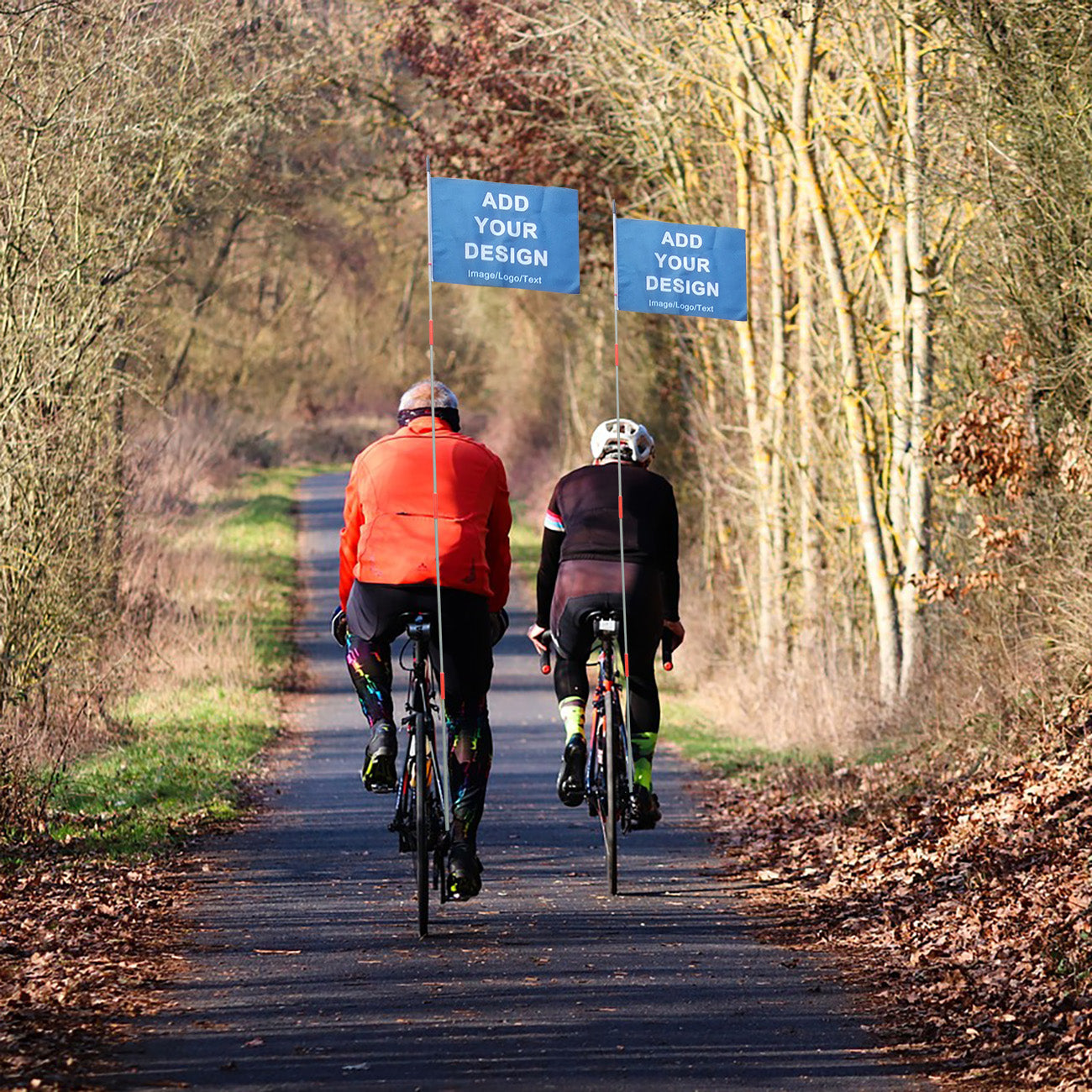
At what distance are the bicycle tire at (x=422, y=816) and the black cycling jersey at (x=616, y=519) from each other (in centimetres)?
158

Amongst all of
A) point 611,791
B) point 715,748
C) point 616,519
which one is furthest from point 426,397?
point 715,748

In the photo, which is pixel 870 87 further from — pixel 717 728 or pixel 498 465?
pixel 498 465

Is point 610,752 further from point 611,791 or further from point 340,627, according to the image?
point 340,627

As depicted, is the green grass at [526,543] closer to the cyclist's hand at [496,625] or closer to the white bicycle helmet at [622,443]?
the white bicycle helmet at [622,443]

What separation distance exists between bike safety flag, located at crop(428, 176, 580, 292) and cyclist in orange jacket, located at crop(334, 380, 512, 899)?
89.4 inches

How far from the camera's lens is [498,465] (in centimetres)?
888

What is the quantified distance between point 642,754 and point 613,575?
0.89m

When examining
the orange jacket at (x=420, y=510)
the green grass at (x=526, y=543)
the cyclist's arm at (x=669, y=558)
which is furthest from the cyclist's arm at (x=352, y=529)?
the green grass at (x=526, y=543)

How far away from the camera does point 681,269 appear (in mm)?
12266

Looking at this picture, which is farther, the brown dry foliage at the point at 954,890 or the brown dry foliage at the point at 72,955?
the brown dry foliage at the point at 954,890

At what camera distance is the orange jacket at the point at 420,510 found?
340 inches

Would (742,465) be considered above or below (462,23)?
below

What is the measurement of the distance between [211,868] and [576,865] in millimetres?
1843

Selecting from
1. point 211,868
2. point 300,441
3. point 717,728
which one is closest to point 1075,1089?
point 211,868
